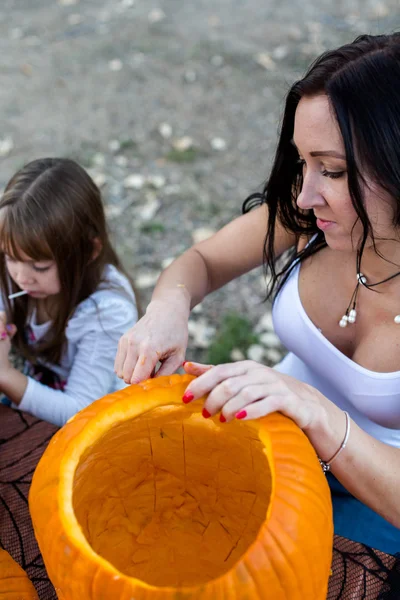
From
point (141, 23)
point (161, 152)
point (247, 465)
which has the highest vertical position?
point (247, 465)

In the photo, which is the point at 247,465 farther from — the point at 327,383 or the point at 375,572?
the point at 327,383

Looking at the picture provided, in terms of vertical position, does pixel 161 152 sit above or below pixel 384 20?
below

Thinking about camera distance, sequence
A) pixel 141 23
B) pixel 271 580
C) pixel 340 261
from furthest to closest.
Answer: pixel 141 23 → pixel 340 261 → pixel 271 580

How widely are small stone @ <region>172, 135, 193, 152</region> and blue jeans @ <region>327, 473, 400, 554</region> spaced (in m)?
2.49

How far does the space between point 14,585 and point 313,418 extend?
1.70ft

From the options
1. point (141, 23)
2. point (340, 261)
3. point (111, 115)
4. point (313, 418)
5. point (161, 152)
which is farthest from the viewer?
point (141, 23)

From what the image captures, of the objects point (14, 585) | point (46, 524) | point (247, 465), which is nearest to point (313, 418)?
point (247, 465)

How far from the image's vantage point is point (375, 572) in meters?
1.01

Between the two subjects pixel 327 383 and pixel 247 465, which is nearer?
pixel 247 465

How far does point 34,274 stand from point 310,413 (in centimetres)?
94

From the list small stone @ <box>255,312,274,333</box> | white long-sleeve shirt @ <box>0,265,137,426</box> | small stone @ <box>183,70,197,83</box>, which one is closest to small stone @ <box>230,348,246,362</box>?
small stone @ <box>255,312,274,333</box>

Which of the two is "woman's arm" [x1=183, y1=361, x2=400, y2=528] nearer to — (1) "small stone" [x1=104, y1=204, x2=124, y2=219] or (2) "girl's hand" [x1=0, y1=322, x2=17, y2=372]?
(2) "girl's hand" [x1=0, y1=322, x2=17, y2=372]

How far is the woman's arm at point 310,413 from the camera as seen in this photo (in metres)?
0.86

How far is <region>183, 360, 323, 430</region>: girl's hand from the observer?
0.86 meters
